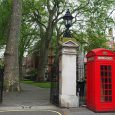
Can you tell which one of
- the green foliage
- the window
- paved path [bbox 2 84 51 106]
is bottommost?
paved path [bbox 2 84 51 106]

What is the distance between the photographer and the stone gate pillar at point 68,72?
14260 millimetres

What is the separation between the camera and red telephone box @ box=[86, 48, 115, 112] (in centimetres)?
1314

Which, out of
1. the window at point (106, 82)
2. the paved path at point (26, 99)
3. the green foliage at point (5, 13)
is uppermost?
the green foliage at point (5, 13)

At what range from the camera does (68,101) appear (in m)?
14.2

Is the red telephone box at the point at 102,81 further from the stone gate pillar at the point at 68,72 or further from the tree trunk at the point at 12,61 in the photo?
the tree trunk at the point at 12,61

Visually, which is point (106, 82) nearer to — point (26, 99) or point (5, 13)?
point (26, 99)

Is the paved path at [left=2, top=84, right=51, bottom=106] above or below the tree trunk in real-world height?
below

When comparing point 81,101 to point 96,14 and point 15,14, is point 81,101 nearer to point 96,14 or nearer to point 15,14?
point 15,14

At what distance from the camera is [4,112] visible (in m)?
12.9

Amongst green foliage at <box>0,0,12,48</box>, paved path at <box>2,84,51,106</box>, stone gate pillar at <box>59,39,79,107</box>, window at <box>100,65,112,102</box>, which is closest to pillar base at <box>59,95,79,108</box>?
stone gate pillar at <box>59,39,79,107</box>

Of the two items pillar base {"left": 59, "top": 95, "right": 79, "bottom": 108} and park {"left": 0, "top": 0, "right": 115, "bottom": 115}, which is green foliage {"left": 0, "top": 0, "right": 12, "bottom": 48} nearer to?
park {"left": 0, "top": 0, "right": 115, "bottom": 115}

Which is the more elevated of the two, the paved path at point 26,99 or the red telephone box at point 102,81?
the red telephone box at point 102,81

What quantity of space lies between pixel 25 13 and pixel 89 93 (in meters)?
29.7

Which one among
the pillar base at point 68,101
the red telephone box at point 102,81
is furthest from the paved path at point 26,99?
the red telephone box at point 102,81
